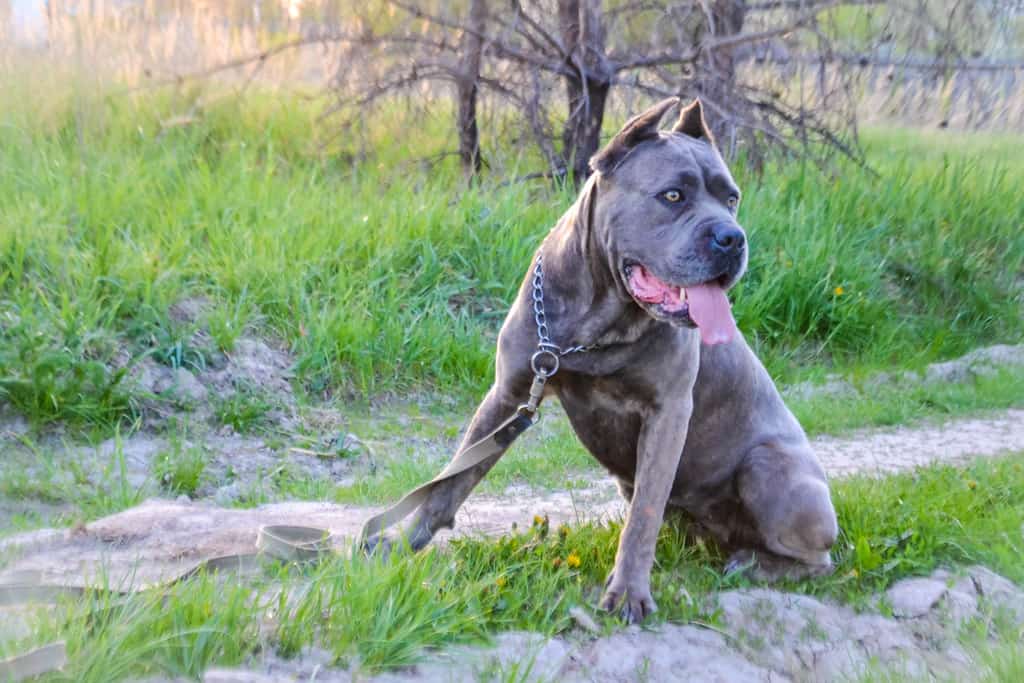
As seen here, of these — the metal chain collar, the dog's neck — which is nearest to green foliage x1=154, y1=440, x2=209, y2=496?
the metal chain collar

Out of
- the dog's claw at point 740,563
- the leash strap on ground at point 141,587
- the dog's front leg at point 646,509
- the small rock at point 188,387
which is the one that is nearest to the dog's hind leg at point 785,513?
the dog's claw at point 740,563

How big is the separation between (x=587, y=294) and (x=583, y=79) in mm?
4841

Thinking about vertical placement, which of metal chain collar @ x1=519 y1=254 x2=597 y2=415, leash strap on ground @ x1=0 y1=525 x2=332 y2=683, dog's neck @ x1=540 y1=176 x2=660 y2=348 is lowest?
leash strap on ground @ x1=0 y1=525 x2=332 y2=683

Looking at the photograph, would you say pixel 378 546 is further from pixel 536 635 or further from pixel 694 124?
pixel 694 124

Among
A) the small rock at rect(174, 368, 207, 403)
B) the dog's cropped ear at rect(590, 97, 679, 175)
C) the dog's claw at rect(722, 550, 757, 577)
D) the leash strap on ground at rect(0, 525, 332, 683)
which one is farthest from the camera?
the small rock at rect(174, 368, 207, 403)

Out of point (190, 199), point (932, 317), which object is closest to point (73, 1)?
point (190, 199)

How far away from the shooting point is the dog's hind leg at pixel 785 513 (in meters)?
4.28

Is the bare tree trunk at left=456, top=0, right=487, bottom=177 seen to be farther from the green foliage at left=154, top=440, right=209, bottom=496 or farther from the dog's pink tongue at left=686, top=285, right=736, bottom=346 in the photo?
the dog's pink tongue at left=686, top=285, right=736, bottom=346

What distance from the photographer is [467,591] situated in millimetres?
3709

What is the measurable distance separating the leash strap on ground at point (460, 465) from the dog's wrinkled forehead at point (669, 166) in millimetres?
955

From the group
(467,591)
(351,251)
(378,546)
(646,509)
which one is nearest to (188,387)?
(351,251)

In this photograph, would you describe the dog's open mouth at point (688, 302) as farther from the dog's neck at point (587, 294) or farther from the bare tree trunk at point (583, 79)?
the bare tree trunk at point (583, 79)

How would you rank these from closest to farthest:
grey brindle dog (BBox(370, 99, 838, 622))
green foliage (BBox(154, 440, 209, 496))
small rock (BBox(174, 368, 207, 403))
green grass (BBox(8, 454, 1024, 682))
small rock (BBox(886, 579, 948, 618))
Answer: green grass (BBox(8, 454, 1024, 682)), grey brindle dog (BBox(370, 99, 838, 622)), small rock (BBox(886, 579, 948, 618)), green foliage (BBox(154, 440, 209, 496)), small rock (BBox(174, 368, 207, 403))

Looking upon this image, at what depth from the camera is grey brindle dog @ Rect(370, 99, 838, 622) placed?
3910 millimetres
